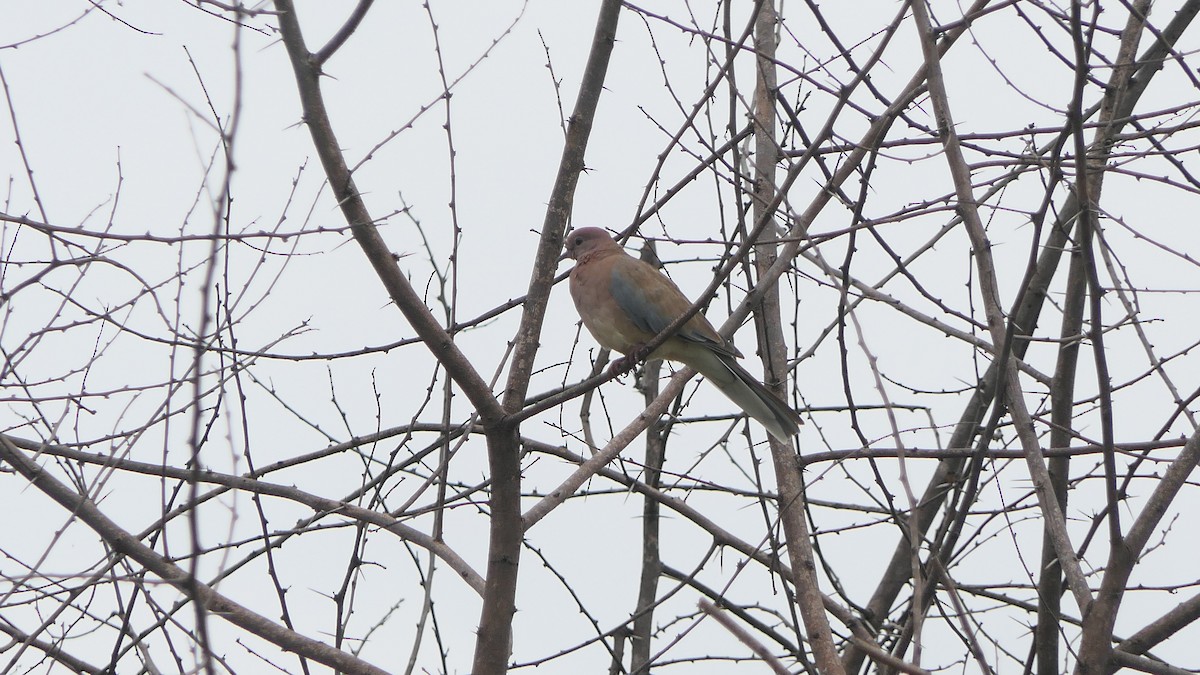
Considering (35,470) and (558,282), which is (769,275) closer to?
(558,282)

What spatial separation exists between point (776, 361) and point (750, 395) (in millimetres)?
224

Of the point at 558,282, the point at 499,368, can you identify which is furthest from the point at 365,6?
the point at 558,282

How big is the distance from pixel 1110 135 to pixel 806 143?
3.81 feet

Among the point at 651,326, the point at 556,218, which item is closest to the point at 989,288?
the point at 556,218

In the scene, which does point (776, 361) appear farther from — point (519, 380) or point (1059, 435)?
point (519, 380)

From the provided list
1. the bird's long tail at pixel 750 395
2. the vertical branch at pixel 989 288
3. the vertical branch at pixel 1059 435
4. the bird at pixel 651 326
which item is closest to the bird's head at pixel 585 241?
the bird at pixel 651 326

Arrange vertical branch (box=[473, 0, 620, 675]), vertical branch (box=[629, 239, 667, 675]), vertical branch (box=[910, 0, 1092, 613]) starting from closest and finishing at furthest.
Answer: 1. vertical branch (box=[910, 0, 1092, 613])
2. vertical branch (box=[473, 0, 620, 675])
3. vertical branch (box=[629, 239, 667, 675])

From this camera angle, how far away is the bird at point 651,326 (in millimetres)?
4801

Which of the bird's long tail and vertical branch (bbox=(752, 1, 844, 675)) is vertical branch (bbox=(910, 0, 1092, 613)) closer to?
vertical branch (bbox=(752, 1, 844, 675))

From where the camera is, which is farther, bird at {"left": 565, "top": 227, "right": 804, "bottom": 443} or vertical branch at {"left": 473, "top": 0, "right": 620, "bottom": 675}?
bird at {"left": 565, "top": 227, "right": 804, "bottom": 443}

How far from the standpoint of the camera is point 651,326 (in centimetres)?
526

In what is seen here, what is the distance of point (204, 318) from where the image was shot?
1651 millimetres

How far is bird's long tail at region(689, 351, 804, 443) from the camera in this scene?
474cm

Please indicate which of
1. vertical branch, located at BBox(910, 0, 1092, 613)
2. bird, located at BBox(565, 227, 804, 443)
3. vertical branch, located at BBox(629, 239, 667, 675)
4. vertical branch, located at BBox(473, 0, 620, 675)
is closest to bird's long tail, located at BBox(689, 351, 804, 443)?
bird, located at BBox(565, 227, 804, 443)
